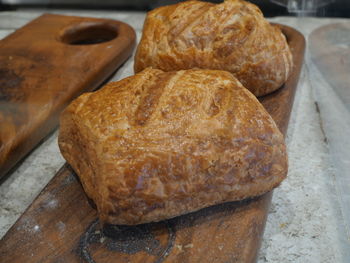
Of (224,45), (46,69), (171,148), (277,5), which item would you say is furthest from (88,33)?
(171,148)

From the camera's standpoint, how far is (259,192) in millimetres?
1262

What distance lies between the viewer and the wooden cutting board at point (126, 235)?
1115 mm

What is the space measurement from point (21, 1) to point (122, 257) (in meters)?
3.13

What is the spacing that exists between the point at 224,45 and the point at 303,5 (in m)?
1.71

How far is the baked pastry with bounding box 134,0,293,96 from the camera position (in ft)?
5.51

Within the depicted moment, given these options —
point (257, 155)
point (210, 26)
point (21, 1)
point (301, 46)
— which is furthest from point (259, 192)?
point (21, 1)

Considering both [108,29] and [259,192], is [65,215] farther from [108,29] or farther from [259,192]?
[108,29]

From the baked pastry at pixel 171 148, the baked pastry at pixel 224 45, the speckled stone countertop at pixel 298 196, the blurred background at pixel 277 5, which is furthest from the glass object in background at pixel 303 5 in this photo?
the baked pastry at pixel 171 148

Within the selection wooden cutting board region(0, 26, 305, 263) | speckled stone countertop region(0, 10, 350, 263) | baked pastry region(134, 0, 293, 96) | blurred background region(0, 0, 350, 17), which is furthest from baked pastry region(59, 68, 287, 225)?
blurred background region(0, 0, 350, 17)

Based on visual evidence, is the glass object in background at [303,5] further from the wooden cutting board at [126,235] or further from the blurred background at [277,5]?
the wooden cutting board at [126,235]

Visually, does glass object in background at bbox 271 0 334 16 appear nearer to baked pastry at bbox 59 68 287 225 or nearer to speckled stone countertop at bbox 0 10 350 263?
speckled stone countertop at bbox 0 10 350 263

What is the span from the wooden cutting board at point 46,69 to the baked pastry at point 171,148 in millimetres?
435

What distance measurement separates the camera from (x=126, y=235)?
1194 mm

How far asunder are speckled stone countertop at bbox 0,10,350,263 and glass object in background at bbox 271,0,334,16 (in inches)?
49.4
